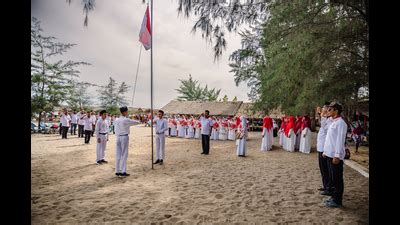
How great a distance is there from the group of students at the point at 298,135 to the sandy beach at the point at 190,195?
4.14m

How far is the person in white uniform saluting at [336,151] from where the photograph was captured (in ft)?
15.8

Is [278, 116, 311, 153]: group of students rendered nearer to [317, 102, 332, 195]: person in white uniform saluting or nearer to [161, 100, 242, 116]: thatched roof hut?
[317, 102, 332, 195]: person in white uniform saluting

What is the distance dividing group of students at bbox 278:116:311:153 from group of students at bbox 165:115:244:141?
607 centimetres

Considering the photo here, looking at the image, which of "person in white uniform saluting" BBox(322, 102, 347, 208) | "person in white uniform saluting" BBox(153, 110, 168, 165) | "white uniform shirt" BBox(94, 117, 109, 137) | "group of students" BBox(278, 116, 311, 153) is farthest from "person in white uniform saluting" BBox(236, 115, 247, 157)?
"person in white uniform saluting" BBox(322, 102, 347, 208)

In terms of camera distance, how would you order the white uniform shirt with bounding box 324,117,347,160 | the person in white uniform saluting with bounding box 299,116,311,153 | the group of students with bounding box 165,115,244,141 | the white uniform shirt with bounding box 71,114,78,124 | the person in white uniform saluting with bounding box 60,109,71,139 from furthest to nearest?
the white uniform shirt with bounding box 71,114,78,124, the group of students with bounding box 165,115,244,141, the person in white uniform saluting with bounding box 60,109,71,139, the person in white uniform saluting with bounding box 299,116,311,153, the white uniform shirt with bounding box 324,117,347,160

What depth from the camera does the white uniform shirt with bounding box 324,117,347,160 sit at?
4781 millimetres

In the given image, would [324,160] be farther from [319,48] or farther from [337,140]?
[319,48]

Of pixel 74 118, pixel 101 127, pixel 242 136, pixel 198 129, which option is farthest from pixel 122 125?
pixel 74 118

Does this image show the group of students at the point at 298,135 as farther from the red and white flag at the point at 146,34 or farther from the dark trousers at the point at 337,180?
the red and white flag at the point at 146,34

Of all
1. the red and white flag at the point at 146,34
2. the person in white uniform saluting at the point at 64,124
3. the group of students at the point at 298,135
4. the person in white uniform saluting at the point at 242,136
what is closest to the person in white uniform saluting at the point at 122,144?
the red and white flag at the point at 146,34
